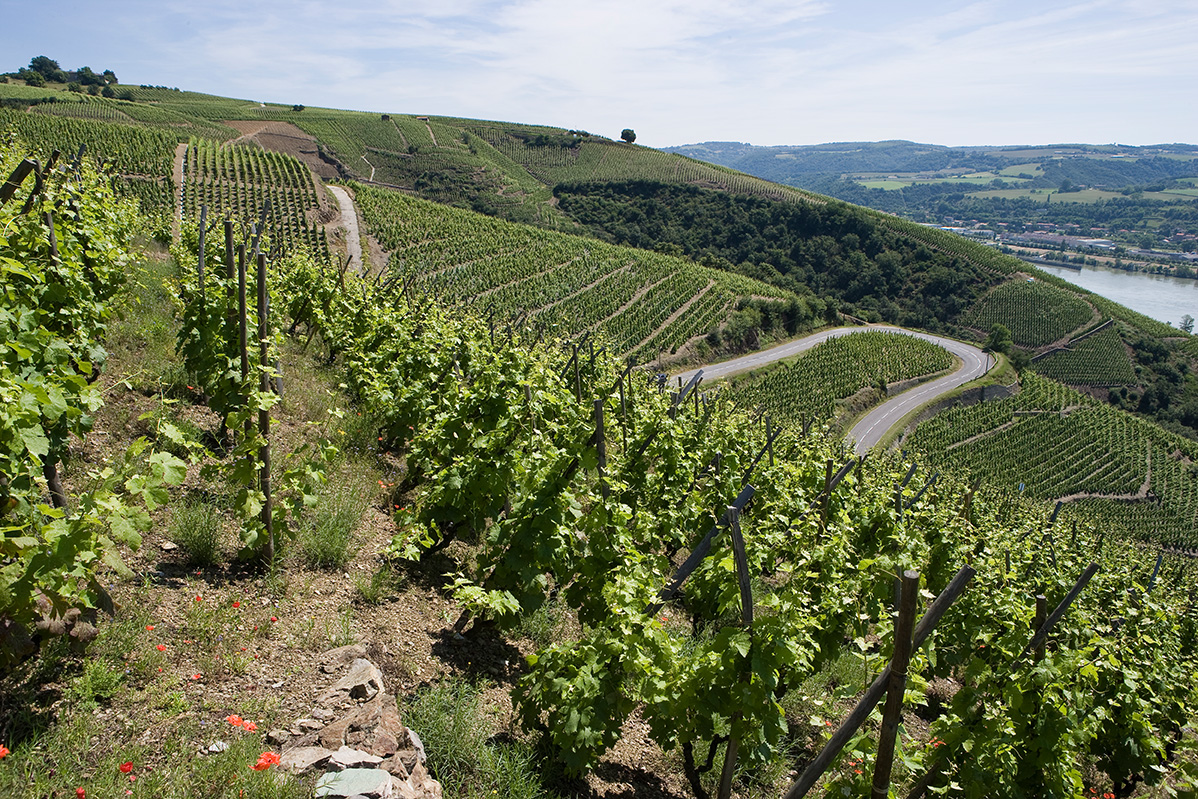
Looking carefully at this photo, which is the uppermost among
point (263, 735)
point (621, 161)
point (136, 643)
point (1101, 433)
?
point (621, 161)

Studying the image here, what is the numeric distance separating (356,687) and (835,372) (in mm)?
53646

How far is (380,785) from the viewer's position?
9.12ft

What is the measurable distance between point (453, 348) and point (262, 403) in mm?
4501

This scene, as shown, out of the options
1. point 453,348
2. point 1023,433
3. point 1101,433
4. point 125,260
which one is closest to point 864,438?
point 1023,433

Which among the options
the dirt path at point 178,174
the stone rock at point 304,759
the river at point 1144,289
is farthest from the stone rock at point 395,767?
the river at point 1144,289

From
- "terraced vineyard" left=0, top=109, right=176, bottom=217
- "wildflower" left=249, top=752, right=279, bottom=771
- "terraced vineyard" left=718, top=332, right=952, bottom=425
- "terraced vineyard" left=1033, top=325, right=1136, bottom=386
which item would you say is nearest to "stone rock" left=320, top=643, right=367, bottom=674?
"wildflower" left=249, top=752, right=279, bottom=771

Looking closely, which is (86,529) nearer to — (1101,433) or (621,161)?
(1101,433)

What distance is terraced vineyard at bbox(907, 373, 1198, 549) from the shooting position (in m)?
44.8

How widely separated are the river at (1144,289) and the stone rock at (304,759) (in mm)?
159373

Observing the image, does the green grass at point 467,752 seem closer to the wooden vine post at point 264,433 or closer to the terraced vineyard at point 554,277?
the wooden vine post at point 264,433

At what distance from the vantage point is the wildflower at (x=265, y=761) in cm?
271

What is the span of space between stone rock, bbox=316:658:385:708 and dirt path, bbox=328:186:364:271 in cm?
3678

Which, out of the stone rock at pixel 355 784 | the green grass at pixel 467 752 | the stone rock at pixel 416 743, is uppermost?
the stone rock at pixel 355 784

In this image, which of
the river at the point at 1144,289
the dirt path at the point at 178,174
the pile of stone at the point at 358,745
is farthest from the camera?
the river at the point at 1144,289
